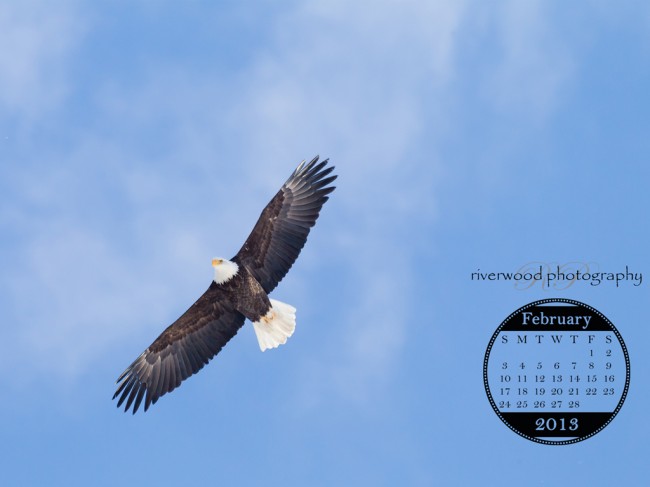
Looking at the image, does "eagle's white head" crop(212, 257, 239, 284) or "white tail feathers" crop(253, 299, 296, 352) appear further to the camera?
"white tail feathers" crop(253, 299, 296, 352)

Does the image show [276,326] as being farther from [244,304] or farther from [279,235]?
[279,235]

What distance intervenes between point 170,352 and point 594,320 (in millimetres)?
4674

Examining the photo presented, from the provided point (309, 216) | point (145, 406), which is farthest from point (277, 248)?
point (145, 406)

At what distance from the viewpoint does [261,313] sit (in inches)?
384

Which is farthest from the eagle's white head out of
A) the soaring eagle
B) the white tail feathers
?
the white tail feathers

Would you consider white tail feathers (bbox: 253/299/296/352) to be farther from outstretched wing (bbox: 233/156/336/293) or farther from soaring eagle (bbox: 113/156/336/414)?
outstretched wing (bbox: 233/156/336/293)

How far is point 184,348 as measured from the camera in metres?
9.86

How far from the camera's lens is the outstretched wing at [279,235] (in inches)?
373

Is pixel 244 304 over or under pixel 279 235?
under

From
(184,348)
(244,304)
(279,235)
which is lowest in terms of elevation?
(184,348)

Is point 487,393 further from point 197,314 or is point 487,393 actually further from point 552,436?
point 197,314

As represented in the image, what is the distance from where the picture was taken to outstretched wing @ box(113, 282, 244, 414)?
9781 millimetres

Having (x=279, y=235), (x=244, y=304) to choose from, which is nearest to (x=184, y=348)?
(x=244, y=304)

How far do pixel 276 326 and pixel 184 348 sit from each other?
1.09m
